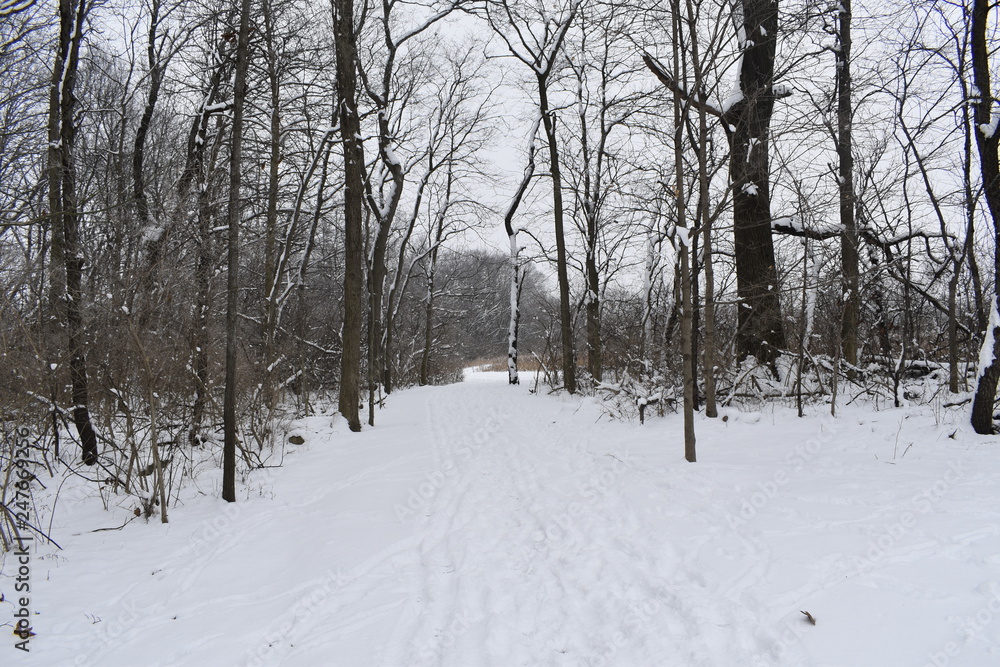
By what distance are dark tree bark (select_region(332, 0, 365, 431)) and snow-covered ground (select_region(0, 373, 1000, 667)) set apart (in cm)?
346

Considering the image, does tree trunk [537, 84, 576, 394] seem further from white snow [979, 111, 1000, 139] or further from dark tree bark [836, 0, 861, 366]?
white snow [979, 111, 1000, 139]

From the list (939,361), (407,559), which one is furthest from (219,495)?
(939,361)

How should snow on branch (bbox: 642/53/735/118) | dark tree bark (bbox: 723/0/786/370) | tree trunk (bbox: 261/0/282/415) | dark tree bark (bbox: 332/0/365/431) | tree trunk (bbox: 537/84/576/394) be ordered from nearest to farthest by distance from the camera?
snow on branch (bbox: 642/53/735/118) < tree trunk (bbox: 261/0/282/415) < dark tree bark (bbox: 723/0/786/370) < dark tree bark (bbox: 332/0/365/431) < tree trunk (bbox: 537/84/576/394)

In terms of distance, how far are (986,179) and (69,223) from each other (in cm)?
1087

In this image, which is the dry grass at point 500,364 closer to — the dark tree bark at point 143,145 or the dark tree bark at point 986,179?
the dark tree bark at point 143,145

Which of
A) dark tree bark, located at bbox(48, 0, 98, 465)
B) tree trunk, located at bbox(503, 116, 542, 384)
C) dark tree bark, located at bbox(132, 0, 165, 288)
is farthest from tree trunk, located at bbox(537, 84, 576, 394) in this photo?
dark tree bark, located at bbox(48, 0, 98, 465)

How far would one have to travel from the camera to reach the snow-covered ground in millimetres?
2615

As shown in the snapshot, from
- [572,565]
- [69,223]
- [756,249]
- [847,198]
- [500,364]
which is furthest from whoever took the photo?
[500,364]

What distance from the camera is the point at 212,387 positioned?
6.96m

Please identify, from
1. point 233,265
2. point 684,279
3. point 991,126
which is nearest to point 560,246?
point 684,279

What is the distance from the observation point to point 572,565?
3.58 metres

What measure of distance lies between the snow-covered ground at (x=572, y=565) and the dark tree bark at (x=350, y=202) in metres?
3.46

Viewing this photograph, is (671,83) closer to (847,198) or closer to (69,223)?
(847,198)

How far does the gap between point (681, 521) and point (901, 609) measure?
174 cm
